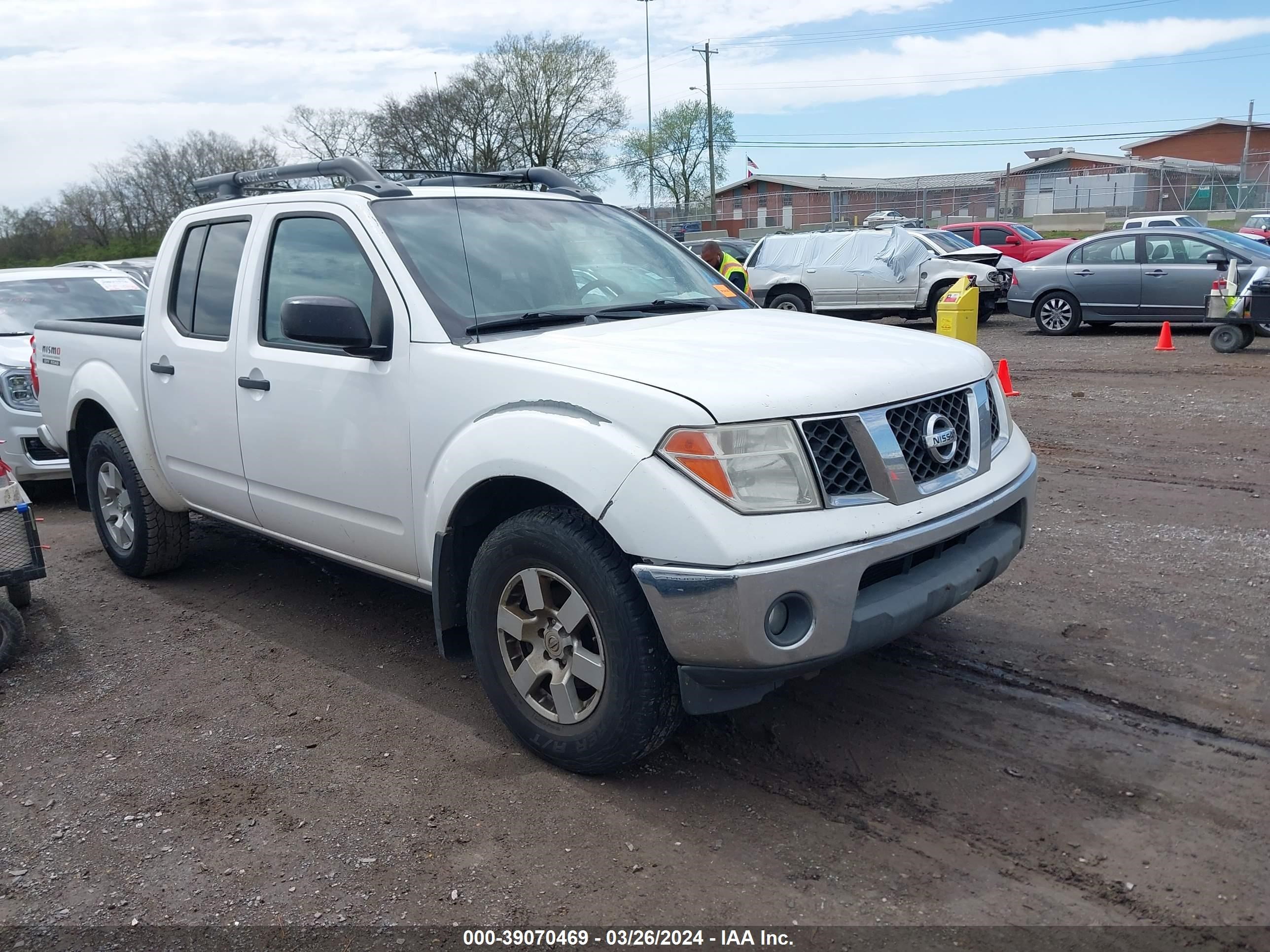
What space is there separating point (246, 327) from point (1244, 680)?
14.0 ft

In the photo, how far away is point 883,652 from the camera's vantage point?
4406 mm

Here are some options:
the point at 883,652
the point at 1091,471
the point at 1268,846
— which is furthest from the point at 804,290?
the point at 1268,846

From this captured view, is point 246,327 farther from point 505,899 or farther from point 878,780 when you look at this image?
point 878,780

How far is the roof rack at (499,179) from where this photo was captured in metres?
4.67

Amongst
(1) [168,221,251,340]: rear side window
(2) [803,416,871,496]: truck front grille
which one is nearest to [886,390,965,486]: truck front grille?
(2) [803,416,871,496]: truck front grille

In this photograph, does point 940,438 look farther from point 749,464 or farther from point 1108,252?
point 1108,252

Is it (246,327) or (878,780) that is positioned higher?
(246,327)

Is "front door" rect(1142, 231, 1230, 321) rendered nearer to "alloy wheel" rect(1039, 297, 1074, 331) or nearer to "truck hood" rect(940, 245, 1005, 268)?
"alloy wheel" rect(1039, 297, 1074, 331)

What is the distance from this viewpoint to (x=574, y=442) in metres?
3.17

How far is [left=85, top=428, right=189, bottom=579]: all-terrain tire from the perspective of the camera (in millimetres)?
5555

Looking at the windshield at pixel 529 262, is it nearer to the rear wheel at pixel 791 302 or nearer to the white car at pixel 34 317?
the white car at pixel 34 317

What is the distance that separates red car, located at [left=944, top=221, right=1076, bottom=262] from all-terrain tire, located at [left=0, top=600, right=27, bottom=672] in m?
23.2

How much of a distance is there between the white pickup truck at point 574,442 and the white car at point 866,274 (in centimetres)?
1370

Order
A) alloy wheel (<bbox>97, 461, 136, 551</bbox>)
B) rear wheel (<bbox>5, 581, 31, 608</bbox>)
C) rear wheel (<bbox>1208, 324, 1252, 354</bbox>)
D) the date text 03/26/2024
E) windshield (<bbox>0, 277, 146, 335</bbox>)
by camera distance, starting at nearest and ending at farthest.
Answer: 1. the date text 03/26/2024
2. rear wheel (<bbox>5, 581, 31, 608</bbox>)
3. alloy wheel (<bbox>97, 461, 136, 551</bbox>)
4. windshield (<bbox>0, 277, 146, 335</bbox>)
5. rear wheel (<bbox>1208, 324, 1252, 354</bbox>)
